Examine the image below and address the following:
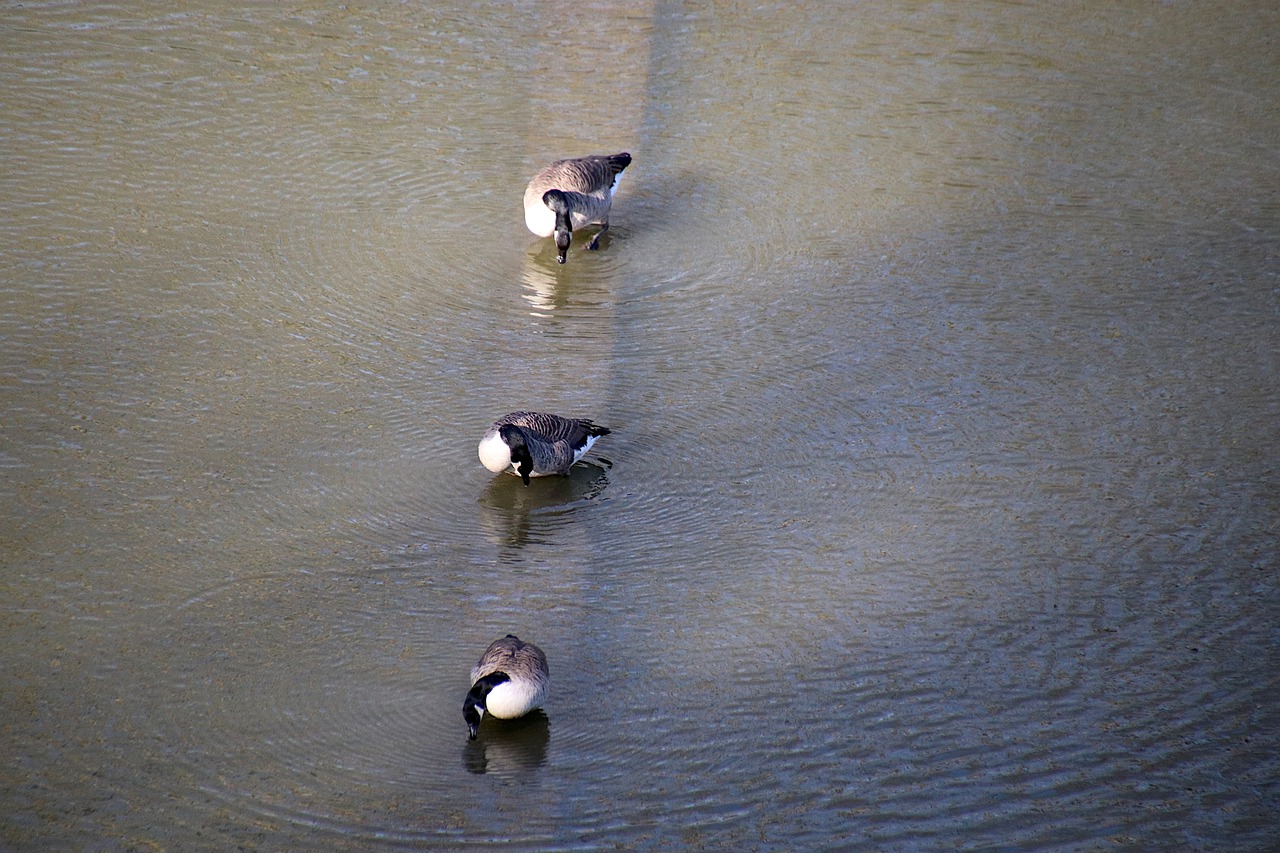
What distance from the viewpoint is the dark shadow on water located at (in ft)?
13.3

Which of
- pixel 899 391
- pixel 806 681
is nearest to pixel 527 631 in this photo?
pixel 806 681

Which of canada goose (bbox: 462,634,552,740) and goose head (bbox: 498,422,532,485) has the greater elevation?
goose head (bbox: 498,422,532,485)

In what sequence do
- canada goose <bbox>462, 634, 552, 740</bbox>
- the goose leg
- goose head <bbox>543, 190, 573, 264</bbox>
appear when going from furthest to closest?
1. the goose leg
2. goose head <bbox>543, 190, 573, 264</bbox>
3. canada goose <bbox>462, 634, 552, 740</bbox>

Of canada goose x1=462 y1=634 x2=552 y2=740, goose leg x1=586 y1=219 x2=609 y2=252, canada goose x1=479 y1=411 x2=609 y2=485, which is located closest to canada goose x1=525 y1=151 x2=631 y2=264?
goose leg x1=586 y1=219 x2=609 y2=252

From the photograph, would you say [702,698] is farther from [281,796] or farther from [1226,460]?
[1226,460]

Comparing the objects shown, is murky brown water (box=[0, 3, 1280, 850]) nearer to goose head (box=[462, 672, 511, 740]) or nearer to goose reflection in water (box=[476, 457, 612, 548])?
goose reflection in water (box=[476, 457, 612, 548])

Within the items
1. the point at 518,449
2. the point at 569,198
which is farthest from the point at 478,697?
the point at 569,198

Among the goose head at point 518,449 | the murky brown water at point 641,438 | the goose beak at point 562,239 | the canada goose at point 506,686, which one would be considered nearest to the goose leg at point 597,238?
the murky brown water at point 641,438

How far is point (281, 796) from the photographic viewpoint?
3820 millimetres

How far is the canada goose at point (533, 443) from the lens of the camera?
5.40 m

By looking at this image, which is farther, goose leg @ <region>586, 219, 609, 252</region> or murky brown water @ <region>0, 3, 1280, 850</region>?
goose leg @ <region>586, 219, 609, 252</region>

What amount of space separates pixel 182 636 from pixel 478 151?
17.2 ft

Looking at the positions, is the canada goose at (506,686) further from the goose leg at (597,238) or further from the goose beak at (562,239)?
the goose leg at (597,238)

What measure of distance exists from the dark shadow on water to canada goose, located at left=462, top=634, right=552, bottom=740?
5 centimetres
